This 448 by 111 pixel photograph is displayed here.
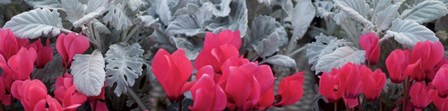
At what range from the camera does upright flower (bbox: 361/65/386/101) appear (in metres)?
0.83

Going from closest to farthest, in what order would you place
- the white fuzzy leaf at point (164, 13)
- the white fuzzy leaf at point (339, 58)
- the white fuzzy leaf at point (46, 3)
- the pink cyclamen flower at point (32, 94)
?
the pink cyclamen flower at point (32, 94), the white fuzzy leaf at point (339, 58), the white fuzzy leaf at point (46, 3), the white fuzzy leaf at point (164, 13)

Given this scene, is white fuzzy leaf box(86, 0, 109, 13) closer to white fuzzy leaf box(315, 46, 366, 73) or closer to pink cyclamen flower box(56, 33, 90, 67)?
pink cyclamen flower box(56, 33, 90, 67)

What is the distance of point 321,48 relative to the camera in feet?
3.52

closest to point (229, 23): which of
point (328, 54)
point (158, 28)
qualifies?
point (158, 28)

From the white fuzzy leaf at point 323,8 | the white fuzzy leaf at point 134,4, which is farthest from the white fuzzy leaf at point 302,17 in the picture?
the white fuzzy leaf at point 134,4

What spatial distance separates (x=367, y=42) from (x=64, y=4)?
46 centimetres

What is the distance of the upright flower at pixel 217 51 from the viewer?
2.77ft

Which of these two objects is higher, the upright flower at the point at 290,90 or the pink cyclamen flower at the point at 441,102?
the upright flower at the point at 290,90

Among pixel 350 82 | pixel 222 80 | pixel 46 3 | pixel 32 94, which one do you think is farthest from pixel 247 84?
pixel 46 3

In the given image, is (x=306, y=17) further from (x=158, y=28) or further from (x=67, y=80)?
(x=67, y=80)

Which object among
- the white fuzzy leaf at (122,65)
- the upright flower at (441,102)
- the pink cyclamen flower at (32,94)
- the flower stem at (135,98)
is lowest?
the flower stem at (135,98)

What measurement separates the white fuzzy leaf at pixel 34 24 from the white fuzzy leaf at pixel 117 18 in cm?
8

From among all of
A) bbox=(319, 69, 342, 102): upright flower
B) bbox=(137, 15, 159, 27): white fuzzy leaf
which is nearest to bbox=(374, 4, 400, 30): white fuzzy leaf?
bbox=(319, 69, 342, 102): upright flower

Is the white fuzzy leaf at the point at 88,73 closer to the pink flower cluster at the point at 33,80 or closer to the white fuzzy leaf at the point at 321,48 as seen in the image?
the pink flower cluster at the point at 33,80
